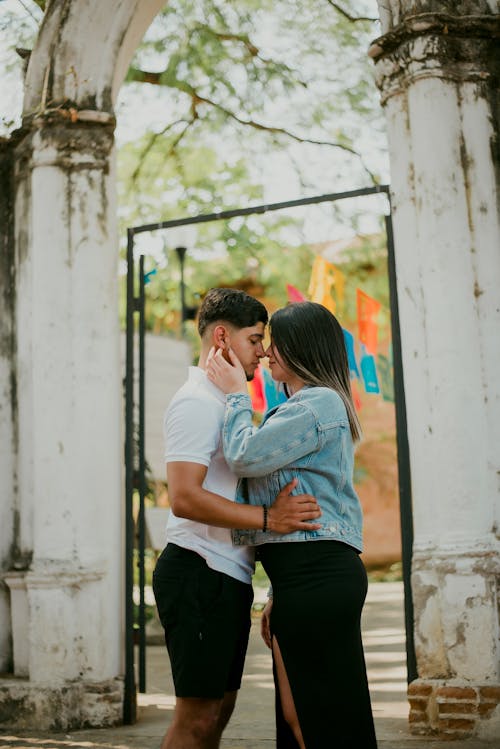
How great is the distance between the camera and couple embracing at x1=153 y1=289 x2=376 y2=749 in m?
2.72

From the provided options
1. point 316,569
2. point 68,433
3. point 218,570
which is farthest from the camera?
point 68,433

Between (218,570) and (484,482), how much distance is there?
7.65 ft

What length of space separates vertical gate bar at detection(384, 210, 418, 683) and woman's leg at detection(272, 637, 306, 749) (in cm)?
232

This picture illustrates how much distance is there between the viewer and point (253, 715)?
588 cm

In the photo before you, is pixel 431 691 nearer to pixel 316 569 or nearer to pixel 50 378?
pixel 316 569

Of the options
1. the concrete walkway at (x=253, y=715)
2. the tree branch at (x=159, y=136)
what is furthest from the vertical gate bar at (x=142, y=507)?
the tree branch at (x=159, y=136)

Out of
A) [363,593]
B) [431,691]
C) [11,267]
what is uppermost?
[11,267]

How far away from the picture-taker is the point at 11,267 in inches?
251

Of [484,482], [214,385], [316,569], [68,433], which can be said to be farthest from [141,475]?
[316,569]

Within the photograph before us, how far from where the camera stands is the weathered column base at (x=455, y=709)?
15.3 ft

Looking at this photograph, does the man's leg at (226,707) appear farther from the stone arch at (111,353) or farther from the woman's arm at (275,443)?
the stone arch at (111,353)

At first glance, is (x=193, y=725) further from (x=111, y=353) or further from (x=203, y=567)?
(x=111, y=353)

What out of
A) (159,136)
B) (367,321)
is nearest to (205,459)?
(367,321)

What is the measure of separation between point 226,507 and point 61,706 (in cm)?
317
